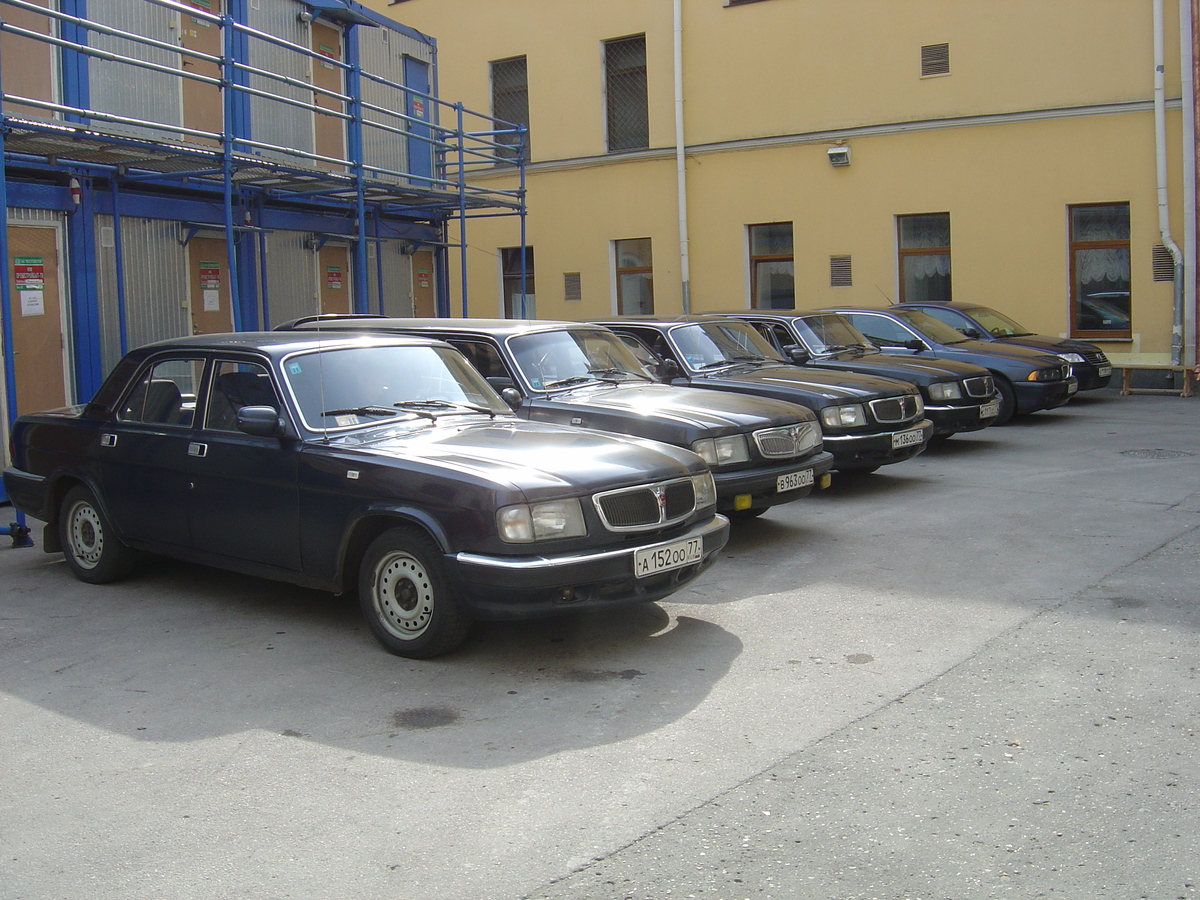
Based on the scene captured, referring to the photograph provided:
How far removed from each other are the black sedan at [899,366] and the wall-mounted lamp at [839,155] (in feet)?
27.6

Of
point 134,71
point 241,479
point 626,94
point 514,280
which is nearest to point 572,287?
point 514,280

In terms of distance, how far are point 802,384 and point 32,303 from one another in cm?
672

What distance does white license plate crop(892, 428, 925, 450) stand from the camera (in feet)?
32.3

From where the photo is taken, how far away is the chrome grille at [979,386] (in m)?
12.0

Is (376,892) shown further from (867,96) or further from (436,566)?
(867,96)

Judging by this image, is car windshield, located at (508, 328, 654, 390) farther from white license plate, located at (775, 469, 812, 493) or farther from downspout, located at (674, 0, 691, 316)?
downspout, located at (674, 0, 691, 316)

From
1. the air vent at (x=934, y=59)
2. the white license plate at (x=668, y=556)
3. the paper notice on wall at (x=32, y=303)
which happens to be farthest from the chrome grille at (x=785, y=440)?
the air vent at (x=934, y=59)

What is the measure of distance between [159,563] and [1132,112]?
15632 mm

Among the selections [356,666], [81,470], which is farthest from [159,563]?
[356,666]

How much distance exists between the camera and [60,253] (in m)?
11.1

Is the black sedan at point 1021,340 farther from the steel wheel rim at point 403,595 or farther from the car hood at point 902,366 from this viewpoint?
the steel wheel rim at point 403,595

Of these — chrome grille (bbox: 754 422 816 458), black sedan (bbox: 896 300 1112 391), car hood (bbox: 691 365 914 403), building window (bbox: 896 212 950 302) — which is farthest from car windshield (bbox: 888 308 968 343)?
chrome grille (bbox: 754 422 816 458)

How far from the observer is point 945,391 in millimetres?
11922

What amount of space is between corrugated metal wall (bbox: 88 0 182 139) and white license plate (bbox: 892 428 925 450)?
7.51m
